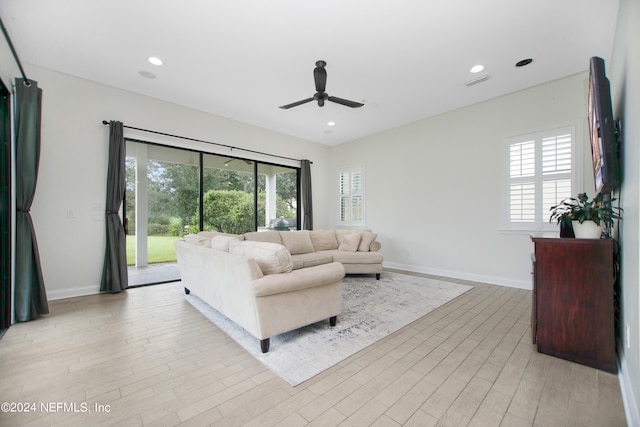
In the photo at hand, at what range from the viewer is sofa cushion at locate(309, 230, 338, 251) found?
5348 mm

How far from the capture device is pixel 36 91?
10.2ft

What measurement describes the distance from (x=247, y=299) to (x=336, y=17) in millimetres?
2764

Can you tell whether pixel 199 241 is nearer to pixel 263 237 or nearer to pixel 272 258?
pixel 263 237

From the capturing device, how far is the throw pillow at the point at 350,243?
514cm

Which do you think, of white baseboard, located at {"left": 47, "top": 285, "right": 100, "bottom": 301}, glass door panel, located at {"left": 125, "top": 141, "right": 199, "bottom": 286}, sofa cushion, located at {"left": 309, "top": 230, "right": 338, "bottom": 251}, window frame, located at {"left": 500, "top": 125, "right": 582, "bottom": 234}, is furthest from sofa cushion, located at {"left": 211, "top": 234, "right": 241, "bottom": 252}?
window frame, located at {"left": 500, "top": 125, "right": 582, "bottom": 234}

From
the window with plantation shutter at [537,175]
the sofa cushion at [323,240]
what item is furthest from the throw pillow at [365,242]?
the window with plantation shutter at [537,175]

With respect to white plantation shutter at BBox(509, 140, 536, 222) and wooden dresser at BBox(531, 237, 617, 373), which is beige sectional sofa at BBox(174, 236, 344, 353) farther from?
white plantation shutter at BBox(509, 140, 536, 222)

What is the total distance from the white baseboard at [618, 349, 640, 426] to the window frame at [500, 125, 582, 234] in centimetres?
249

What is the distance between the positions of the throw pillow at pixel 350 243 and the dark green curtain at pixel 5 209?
444 centimetres

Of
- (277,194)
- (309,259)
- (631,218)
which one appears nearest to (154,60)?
(309,259)

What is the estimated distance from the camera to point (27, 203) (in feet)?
9.95

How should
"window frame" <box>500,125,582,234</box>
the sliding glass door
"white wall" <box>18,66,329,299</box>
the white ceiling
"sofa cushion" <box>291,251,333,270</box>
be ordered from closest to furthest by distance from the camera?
the white ceiling < "white wall" <box>18,66,329,299</box> < "window frame" <box>500,125,582,234</box> < "sofa cushion" <box>291,251,333,270</box> < the sliding glass door

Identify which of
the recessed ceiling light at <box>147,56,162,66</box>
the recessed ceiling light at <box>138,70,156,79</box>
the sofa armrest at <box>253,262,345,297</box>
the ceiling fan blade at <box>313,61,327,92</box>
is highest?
the recessed ceiling light at <box>138,70,156,79</box>

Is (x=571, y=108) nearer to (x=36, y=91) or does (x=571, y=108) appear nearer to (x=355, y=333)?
(x=355, y=333)
